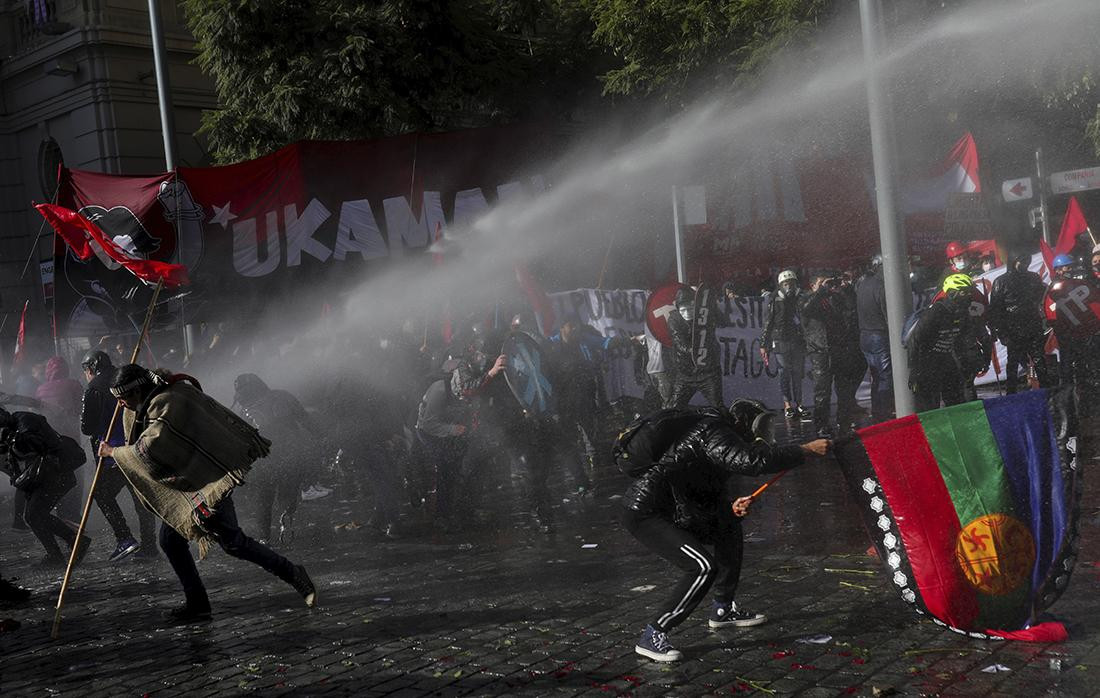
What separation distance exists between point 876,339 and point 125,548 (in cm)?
817

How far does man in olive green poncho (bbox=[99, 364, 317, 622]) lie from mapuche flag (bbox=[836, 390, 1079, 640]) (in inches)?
137

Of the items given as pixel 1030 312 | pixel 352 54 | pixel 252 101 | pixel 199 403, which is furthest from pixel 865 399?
pixel 199 403

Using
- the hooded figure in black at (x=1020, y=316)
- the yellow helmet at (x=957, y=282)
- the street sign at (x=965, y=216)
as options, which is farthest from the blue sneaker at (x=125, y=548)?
the street sign at (x=965, y=216)

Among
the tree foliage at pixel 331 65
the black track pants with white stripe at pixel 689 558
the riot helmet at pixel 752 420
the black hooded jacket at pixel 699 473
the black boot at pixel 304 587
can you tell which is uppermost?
the tree foliage at pixel 331 65

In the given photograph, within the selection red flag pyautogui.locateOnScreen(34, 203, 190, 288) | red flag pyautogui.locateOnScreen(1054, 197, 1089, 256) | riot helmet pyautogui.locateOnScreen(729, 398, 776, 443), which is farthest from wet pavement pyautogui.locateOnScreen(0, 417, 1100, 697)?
red flag pyautogui.locateOnScreen(1054, 197, 1089, 256)

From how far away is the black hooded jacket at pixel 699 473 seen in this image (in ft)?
17.8

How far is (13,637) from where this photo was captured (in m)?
7.08

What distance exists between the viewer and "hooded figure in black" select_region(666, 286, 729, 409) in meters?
11.8

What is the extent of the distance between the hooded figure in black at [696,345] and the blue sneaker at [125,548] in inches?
208

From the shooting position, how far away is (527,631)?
20.3ft

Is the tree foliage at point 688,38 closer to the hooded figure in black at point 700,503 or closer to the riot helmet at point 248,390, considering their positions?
the riot helmet at point 248,390

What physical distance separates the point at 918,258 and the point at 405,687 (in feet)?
49.0

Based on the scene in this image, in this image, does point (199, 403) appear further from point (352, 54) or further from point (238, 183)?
point (352, 54)

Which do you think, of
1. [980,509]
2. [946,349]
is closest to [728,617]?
[980,509]
